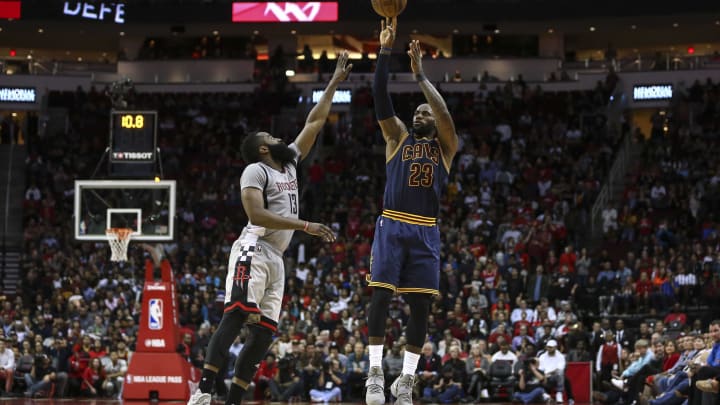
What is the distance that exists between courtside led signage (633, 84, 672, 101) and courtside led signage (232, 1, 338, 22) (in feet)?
33.7

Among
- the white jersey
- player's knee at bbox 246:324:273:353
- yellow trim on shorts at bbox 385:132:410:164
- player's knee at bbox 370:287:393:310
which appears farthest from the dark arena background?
yellow trim on shorts at bbox 385:132:410:164

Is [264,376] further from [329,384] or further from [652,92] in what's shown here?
[652,92]

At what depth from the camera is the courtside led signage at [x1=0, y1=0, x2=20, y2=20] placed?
3772 cm

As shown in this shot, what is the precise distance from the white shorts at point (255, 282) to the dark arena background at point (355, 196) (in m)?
1.23

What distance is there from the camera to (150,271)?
19.6 m

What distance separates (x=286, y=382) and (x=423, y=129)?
12.1 m

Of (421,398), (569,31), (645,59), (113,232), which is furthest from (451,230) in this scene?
(569,31)

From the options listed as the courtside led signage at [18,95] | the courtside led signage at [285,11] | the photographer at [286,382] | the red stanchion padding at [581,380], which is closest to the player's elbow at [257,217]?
the photographer at [286,382]

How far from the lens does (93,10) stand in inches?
1475

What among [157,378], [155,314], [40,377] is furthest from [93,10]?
→ [157,378]

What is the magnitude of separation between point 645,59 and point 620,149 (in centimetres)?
582

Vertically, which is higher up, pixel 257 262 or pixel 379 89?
pixel 379 89

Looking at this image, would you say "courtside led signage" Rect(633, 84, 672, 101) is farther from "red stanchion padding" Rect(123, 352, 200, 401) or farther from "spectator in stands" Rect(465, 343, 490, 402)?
"red stanchion padding" Rect(123, 352, 200, 401)

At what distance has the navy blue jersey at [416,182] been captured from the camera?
365 inches
